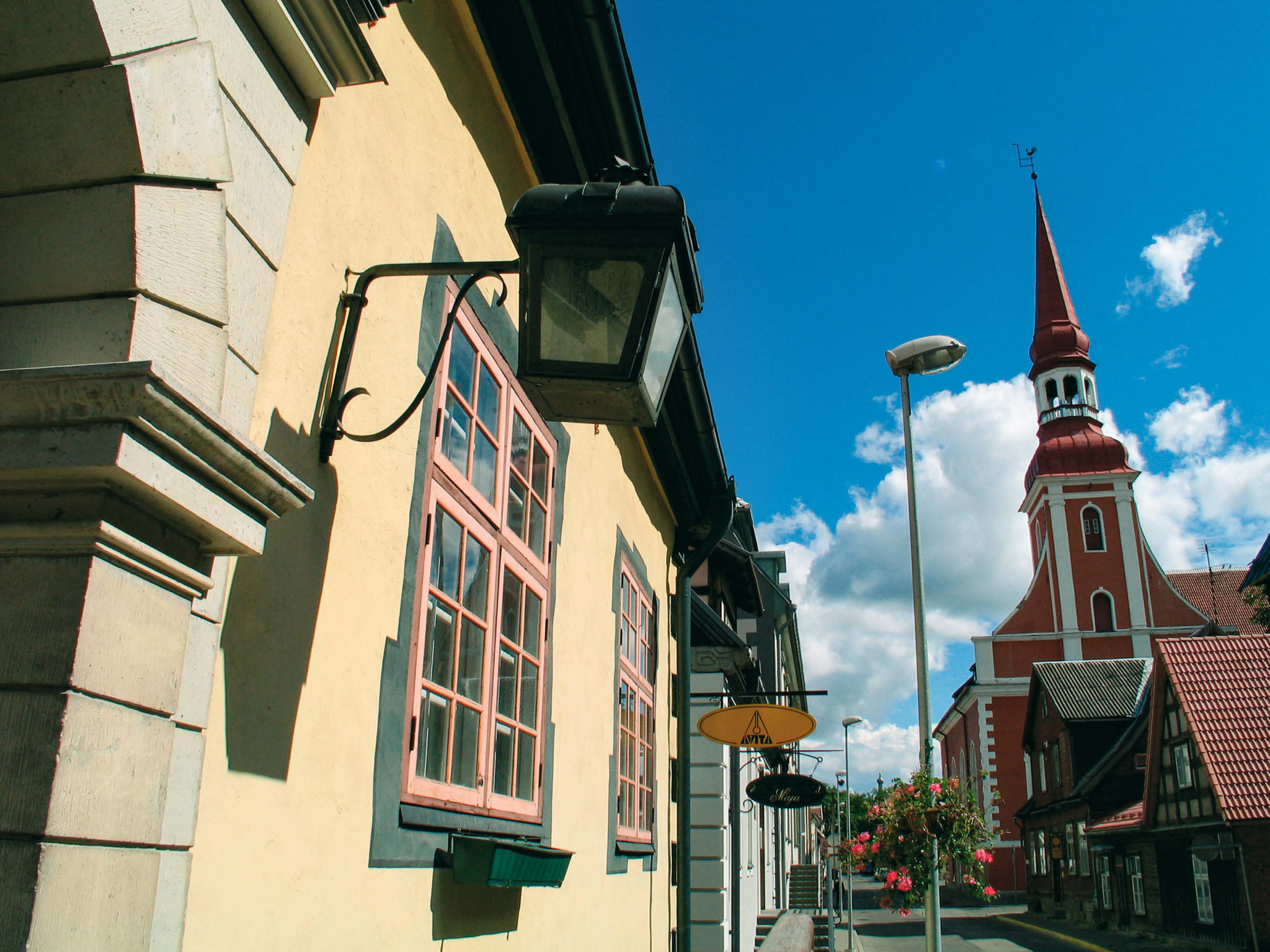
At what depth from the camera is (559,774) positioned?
17.0 ft

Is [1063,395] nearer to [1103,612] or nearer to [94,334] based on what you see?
[1103,612]

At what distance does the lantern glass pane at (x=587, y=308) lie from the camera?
2715mm

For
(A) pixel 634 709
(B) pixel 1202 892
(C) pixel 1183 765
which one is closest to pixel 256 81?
(A) pixel 634 709

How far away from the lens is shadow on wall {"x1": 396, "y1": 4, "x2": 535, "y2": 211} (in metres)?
3.84

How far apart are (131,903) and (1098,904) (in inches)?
1297

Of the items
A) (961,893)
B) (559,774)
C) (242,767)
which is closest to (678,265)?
(242,767)

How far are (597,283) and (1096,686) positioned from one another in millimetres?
37981

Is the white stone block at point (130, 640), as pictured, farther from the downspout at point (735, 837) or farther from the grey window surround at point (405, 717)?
the downspout at point (735, 837)

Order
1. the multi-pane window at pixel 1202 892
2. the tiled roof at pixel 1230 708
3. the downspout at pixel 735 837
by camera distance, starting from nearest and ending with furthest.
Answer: the downspout at pixel 735 837
the tiled roof at pixel 1230 708
the multi-pane window at pixel 1202 892

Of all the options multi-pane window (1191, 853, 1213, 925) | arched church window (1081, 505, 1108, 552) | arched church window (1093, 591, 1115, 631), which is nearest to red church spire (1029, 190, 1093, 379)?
arched church window (1081, 505, 1108, 552)

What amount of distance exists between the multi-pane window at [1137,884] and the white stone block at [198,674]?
28836 millimetres

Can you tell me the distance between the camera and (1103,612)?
4528 centimetres

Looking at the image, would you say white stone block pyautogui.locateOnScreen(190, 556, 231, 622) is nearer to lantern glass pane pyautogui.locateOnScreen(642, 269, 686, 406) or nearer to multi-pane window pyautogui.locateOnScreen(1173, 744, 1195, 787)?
lantern glass pane pyautogui.locateOnScreen(642, 269, 686, 406)

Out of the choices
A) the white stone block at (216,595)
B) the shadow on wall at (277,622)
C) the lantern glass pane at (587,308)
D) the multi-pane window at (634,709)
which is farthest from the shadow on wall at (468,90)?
the multi-pane window at (634,709)
